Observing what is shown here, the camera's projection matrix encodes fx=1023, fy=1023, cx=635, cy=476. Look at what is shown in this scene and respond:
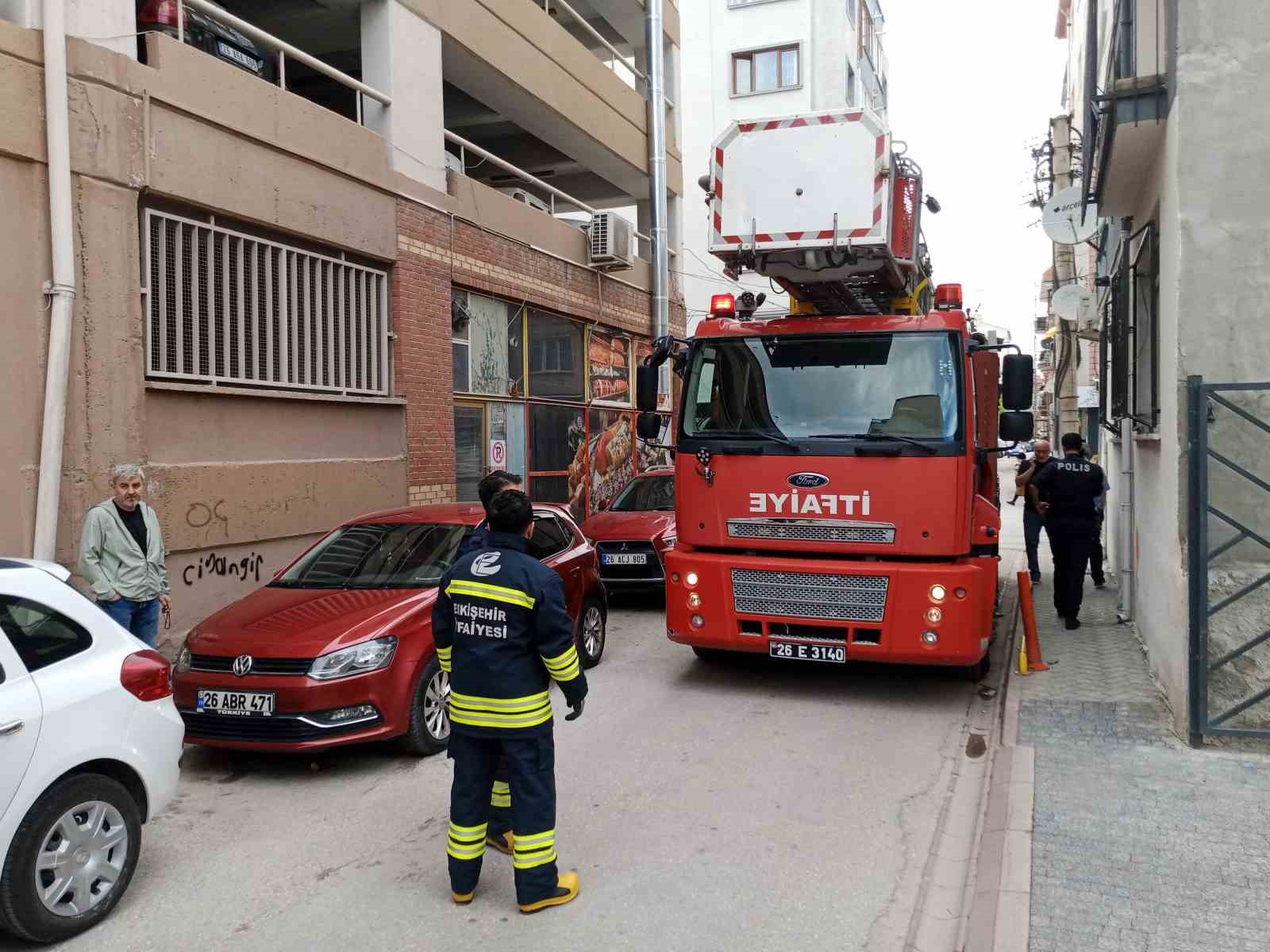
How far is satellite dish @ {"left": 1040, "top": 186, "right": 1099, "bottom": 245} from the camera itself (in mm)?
11656

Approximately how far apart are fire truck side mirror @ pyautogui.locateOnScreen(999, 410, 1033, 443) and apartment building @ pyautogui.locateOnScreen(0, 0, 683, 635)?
6.61 m

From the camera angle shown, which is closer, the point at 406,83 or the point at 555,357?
the point at 406,83

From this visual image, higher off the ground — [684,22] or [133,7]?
[684,22]

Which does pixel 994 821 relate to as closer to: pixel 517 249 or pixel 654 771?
pixel 654 771

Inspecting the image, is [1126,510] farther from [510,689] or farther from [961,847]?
[510,689]

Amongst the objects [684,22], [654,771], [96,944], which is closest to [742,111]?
[684,22]

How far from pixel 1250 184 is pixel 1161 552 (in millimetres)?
2546

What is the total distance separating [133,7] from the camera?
28.1 ft

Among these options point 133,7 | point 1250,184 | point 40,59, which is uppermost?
point 133,7

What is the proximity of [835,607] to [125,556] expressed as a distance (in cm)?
490

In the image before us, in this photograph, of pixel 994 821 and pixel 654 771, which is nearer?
pixel 994 821

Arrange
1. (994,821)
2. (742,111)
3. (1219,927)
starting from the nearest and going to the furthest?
(1219,927) → (994,821) → (742,111)

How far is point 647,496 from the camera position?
12.8 metres

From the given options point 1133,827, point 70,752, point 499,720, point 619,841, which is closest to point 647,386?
point 619,841
